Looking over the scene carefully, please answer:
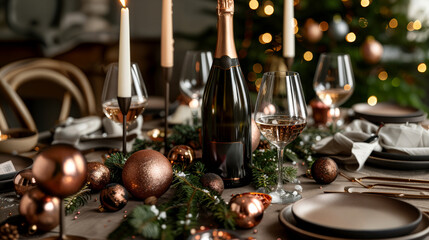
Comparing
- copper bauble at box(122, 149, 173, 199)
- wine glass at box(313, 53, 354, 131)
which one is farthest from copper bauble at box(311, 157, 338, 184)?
wine glass at box(313, 53, 354, 131)

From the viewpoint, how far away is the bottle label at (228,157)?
3.39 ft

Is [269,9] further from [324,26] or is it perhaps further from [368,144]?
[368,144]

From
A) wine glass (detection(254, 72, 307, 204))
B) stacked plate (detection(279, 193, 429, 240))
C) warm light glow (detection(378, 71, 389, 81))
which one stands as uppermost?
warm light glow (detection(378, 71, 389, 81))

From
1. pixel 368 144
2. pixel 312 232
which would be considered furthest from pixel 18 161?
pixel 368 144

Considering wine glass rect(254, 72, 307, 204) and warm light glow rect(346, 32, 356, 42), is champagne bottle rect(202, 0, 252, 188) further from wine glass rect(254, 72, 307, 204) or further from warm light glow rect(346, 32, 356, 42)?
warm light glow rect(346, 32, 356, 42)

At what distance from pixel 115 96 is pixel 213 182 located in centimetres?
42

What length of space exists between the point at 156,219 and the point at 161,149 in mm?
614

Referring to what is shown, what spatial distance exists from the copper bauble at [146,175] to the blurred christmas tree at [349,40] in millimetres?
2360

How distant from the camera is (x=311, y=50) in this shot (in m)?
3.28

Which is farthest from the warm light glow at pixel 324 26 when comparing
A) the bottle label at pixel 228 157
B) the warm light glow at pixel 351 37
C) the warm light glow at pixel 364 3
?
the bottle label at pixel 228 157

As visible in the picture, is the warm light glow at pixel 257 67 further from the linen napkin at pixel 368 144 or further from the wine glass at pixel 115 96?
the wine glass at pixel 115 96

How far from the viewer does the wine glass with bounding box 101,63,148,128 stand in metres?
1.18

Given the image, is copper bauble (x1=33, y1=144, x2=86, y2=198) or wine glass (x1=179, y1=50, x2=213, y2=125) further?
wine glass (x1=179, y1=50, x2=213, y2=125)

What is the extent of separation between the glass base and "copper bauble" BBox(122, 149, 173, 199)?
0.23 m
